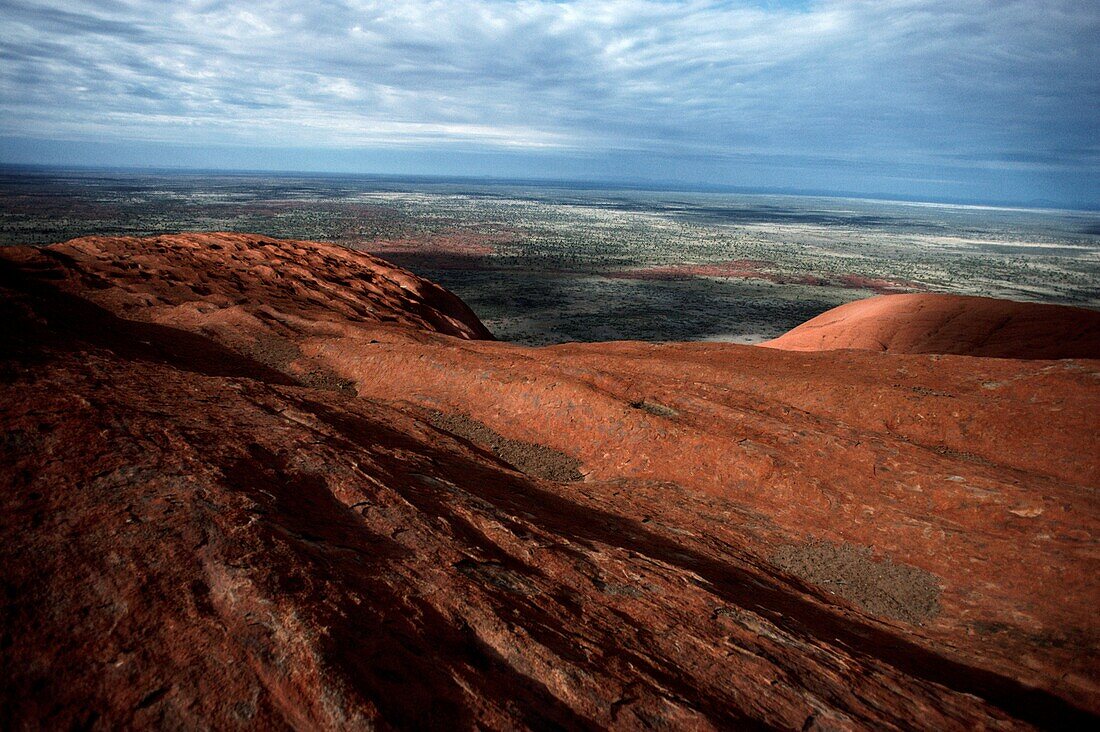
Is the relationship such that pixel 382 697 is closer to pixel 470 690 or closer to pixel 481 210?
pixel 470 690

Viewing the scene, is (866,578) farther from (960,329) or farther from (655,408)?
(960,329)

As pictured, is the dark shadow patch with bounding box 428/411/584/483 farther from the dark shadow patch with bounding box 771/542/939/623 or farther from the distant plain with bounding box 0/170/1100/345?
the distant plain with bounding box 0/170/1100/345

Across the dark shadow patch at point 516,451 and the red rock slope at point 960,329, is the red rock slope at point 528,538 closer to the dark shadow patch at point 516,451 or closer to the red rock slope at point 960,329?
the dark shadow patch at point 516,451

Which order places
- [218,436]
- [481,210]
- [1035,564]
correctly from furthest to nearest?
[481,210] < [1035,564] < [218,436]

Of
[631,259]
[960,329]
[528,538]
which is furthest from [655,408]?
[631,259]

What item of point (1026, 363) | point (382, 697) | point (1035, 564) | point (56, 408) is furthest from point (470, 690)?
point (1026, 363)

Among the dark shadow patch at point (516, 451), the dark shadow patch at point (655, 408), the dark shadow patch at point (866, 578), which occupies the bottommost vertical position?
the dark shadow patch at point (866, 578)

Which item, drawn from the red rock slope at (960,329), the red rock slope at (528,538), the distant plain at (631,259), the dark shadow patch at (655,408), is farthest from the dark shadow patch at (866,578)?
the distant plain at (631,259)
